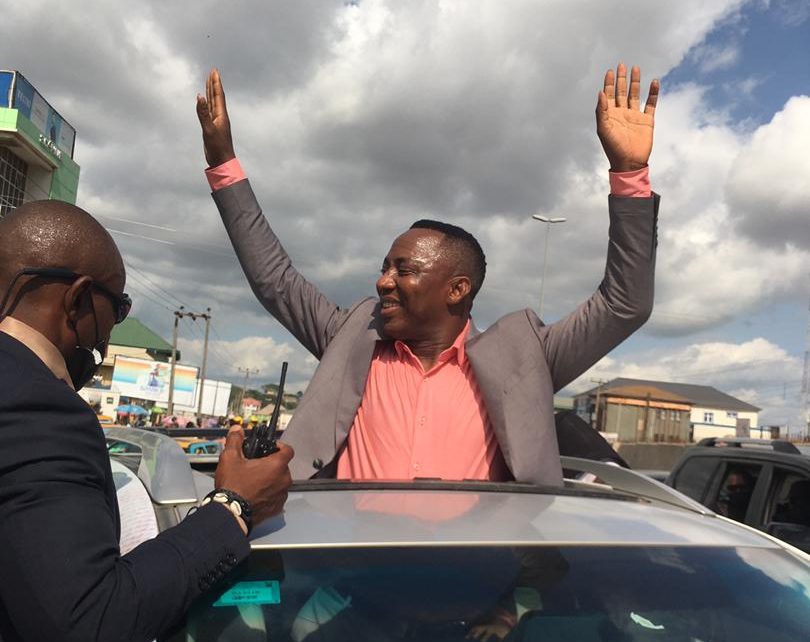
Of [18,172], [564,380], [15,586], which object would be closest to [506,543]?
[15,586]

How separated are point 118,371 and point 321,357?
50.3 metres

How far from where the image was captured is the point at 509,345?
2.72 meters

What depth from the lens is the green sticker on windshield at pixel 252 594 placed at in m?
Result: 1.47

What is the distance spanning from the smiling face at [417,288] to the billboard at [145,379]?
50.0m

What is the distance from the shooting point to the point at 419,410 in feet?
8.73

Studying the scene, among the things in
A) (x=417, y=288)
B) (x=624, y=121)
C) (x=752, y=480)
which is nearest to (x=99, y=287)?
(x=417, y=288)

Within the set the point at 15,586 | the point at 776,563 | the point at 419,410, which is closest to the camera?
the point at 15,586

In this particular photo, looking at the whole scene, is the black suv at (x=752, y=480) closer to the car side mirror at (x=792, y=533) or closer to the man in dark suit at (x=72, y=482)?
the car side mirror at (x=792, y=533)

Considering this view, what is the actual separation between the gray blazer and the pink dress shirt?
0.07 m

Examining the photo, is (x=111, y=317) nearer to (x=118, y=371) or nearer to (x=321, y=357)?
(x=321, y=357)

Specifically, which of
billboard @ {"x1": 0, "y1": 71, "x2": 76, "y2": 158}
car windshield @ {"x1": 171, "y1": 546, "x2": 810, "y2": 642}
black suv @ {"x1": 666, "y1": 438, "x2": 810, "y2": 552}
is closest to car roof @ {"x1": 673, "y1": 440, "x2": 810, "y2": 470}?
black suv @ {"x1": 666, "y1": 438, "x2": 810, "y2": 552}

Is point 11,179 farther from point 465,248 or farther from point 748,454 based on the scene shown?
point 465,248

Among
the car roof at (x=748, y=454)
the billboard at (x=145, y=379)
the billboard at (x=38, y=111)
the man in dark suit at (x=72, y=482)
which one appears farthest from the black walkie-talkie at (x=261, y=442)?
the billboard at (x=145, y=379)

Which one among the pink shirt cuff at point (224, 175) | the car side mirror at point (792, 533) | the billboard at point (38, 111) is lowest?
the car side mirror at point (792, 533)
